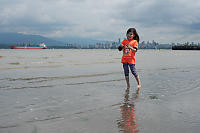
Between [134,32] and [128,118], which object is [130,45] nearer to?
[134,32]

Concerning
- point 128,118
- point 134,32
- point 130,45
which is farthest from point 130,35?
point 128,118

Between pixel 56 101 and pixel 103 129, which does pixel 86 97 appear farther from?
pixel 103 129

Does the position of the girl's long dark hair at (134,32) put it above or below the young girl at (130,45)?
above

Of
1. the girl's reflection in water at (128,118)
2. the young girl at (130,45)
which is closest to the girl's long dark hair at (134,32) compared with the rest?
the young girl at (130,45)

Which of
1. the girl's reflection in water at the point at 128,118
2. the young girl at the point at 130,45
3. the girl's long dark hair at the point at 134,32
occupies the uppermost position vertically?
the girl's long dark hair at the point at 134,32

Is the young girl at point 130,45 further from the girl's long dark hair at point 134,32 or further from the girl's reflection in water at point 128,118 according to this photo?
the girl's reflection in water at point 128,118

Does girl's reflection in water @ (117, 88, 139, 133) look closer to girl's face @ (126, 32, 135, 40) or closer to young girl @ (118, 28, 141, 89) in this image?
young girl @ (118, 28, 141, 89)

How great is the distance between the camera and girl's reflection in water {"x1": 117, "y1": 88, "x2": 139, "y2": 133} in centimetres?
306

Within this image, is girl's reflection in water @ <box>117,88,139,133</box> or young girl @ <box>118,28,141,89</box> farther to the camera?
young girl @ <box>118,28,141,89</box>

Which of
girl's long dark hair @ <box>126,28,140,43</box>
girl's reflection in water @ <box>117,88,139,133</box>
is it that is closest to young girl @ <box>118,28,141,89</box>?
girl's long dark hair @ <box>126,28,140,43</box>

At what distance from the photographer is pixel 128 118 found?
141 inches

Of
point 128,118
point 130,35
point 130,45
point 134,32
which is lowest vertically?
point 128,118

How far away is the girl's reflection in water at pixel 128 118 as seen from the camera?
3.06m

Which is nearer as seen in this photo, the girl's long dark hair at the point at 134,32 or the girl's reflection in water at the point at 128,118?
the girl's reflection in water at the point at 128,118
